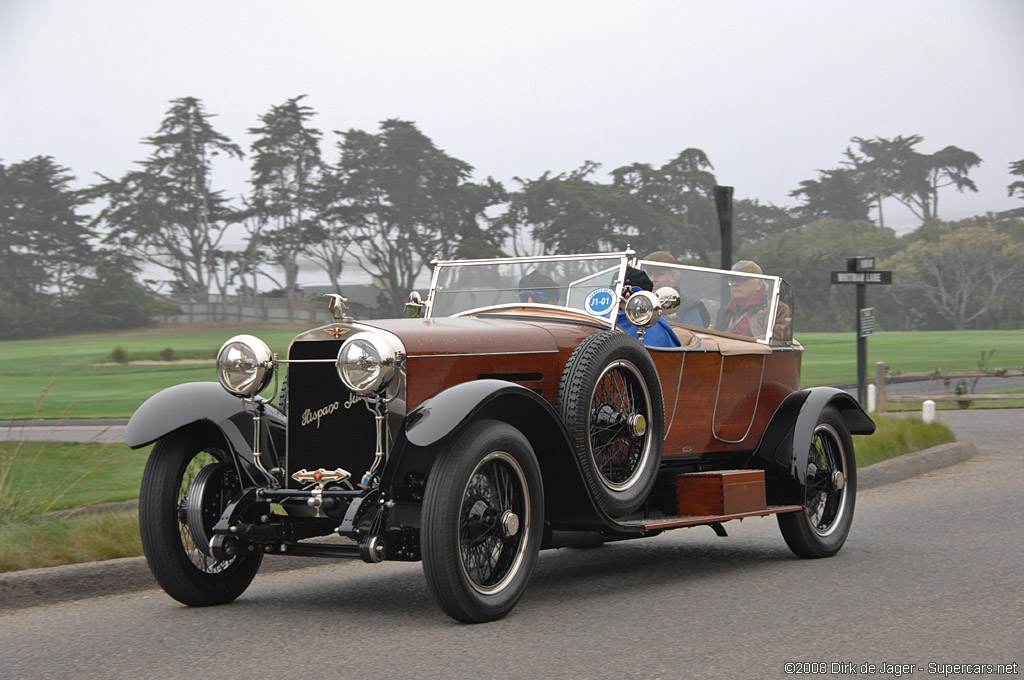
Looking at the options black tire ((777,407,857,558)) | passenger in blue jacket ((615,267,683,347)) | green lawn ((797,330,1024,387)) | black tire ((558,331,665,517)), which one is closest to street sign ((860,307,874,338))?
black tire ((777,407,857,558))

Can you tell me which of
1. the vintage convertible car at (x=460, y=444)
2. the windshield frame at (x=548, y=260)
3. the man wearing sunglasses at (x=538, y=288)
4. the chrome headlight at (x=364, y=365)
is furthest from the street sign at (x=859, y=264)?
the chrome headlight at (x=364, y=365)

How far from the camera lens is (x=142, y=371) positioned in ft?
120

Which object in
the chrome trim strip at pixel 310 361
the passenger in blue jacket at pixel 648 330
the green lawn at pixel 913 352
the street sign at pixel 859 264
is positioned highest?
the street sign at pixel 859 264

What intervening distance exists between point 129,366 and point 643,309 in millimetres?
33072

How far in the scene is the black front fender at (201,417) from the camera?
5.47 m

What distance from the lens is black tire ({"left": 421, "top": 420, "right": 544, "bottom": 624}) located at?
481 cm

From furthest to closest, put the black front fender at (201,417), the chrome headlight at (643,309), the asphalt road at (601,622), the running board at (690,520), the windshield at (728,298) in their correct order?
the windshield at (728,298), the chrome headlight at (643,309), the running board at (690,520), the black front fender at (201,417), the asphalt road at (601,622)

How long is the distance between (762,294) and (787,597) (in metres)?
2.72

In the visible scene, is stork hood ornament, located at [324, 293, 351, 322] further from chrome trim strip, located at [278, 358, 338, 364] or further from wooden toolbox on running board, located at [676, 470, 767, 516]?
wooden toolbox on running board, located at [676, 470, 767, 516]

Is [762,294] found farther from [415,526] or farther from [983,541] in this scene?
[415,526]

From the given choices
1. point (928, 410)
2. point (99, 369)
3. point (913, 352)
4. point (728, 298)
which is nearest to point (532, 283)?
point (728, 298)

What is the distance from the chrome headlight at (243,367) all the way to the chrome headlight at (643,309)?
6.47 feet

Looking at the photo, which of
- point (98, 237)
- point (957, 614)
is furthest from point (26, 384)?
point (957, 614)

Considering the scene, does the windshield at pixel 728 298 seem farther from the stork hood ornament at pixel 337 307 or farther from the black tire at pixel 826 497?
the stork hood ornament at pixel 337 307
